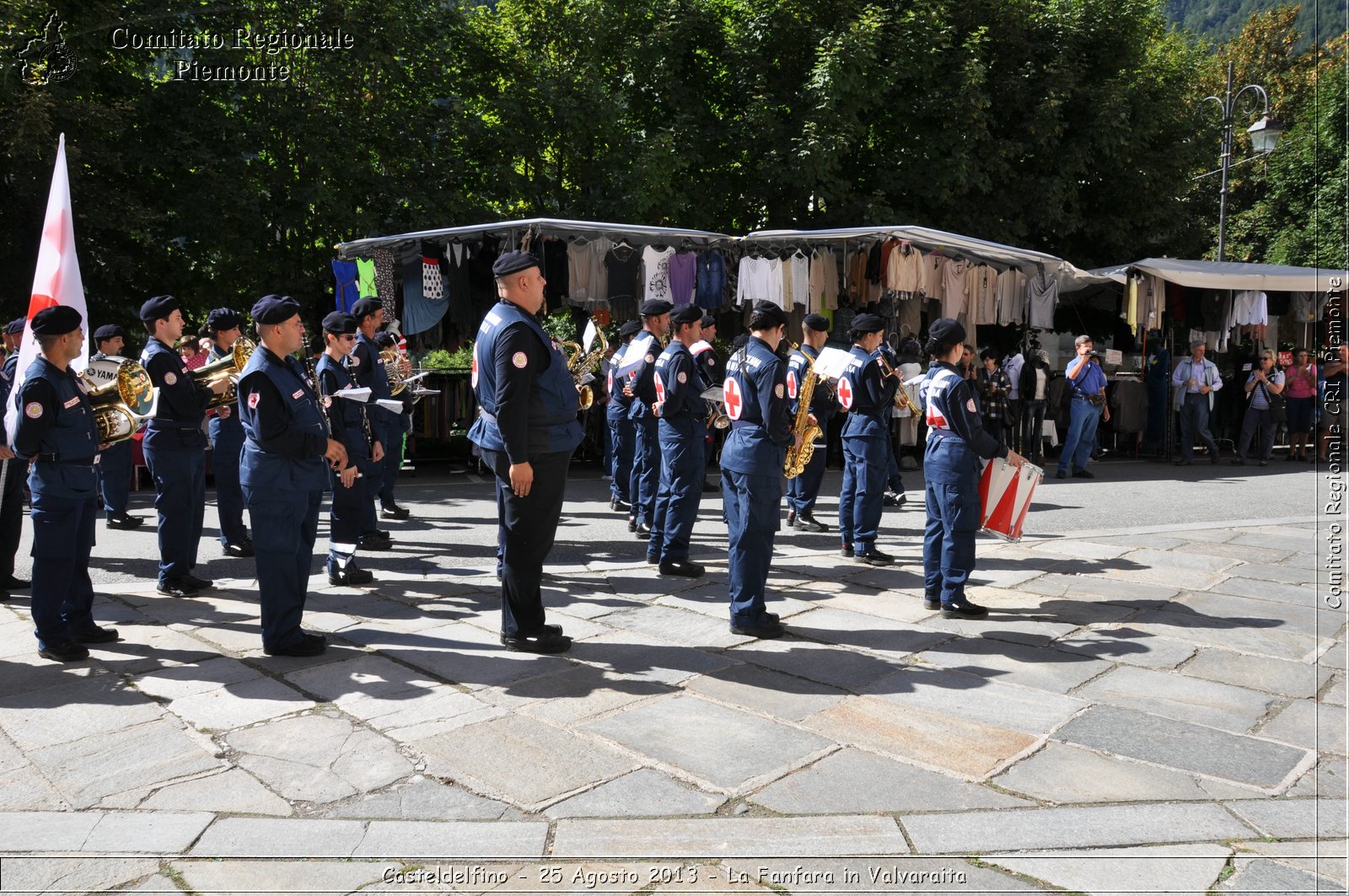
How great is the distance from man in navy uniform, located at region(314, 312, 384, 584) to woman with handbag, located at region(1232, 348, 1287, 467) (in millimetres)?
13912

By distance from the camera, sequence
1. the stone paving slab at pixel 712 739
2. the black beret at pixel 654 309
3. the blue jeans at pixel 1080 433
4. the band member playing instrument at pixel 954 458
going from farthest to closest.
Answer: the blue jeans at pixel 1080 433, the black beret at pixel 654 309, the band member playing instrument at pixel 954 458, the stone paving slab at pixel 712 739

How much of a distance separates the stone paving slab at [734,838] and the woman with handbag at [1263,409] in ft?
47.8

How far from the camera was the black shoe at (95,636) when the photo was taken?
5371mm

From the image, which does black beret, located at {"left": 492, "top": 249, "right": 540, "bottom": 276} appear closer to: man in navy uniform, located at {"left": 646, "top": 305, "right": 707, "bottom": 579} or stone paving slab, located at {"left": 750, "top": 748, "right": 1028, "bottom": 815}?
man in navy uniform, located at {"left": 646, "top": 305, "right": 707, "bottom": 579}

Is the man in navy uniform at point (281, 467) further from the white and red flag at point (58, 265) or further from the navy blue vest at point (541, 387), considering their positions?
the white and red flag at point (58, 265)

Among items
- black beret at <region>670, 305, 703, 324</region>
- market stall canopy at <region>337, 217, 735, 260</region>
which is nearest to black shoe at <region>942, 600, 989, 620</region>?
black beret at <region>670, 305, 703, 324</region>

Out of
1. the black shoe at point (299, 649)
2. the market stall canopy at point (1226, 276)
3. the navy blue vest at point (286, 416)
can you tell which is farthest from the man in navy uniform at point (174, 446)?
the market stall canopy at point (1226, 276)

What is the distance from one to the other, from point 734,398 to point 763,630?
137 cm

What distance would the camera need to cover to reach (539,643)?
5.25 m

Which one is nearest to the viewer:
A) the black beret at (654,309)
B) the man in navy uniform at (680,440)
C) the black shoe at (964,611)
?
the black shoe at (964,611)

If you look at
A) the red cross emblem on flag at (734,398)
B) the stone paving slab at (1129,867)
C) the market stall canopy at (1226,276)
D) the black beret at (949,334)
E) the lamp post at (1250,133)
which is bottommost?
the stone paving slab at (1129,867)

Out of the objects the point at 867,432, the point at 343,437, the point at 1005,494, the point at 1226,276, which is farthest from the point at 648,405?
the point at 1226,276

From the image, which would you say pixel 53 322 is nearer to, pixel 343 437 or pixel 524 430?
pixel 343 437

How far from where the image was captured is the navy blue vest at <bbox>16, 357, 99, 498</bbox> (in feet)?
17.0
